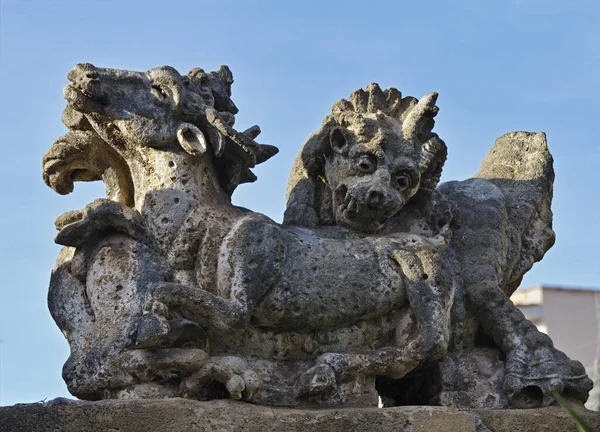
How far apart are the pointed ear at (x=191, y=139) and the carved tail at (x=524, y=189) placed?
2.04 metres

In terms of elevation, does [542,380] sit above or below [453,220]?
below

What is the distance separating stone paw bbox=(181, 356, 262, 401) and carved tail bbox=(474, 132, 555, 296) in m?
2.07

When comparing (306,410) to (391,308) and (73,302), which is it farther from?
(73,302)

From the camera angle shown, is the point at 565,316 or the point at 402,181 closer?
the point at 402,181

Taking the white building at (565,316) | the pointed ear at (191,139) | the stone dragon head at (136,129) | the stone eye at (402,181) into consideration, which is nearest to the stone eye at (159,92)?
the stone dragon head at (136,129)

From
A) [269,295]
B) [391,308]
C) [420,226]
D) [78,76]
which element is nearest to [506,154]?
[420,226]

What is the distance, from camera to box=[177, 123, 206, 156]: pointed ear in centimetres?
708

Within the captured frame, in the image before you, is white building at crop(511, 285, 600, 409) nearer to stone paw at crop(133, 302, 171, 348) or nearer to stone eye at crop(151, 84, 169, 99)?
stone eye at crop(151, 84, 169, 99)

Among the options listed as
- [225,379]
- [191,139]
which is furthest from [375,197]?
[225,379]

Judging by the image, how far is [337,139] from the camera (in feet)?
24.6

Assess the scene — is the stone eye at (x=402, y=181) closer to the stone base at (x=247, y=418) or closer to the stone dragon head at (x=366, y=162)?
the stone dragon head at (x=366, y=162)

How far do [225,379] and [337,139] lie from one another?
177 centimetres

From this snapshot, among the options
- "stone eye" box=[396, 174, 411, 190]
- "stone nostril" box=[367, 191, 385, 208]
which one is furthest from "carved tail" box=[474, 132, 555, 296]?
"stone nostril" box=[367, 191, 385, 208]

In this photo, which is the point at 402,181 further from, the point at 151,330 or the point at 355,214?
the point at 151,330
